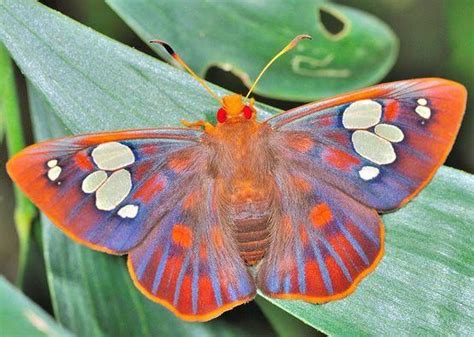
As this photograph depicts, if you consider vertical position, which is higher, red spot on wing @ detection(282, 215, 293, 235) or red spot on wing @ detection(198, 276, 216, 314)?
red spot on wing @ detection(282, 215, 293, 235)

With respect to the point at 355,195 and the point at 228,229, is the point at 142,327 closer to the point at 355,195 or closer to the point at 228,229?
the point at 228,229

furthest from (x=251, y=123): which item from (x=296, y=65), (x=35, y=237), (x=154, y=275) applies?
(x=35, y=237)

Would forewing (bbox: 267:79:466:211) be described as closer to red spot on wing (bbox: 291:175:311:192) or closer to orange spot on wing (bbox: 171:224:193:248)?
red spot on wing (bbox: 291:175:311:192)

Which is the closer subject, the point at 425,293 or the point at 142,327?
the point at 425,293

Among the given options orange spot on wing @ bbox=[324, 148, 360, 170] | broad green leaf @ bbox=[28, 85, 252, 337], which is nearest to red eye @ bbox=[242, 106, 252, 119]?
orange spot on wing @ bbox=[324, 148, 360, 170]

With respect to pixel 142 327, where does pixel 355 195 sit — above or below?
above

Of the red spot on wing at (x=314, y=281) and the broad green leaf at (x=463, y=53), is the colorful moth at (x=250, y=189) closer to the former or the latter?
the red spot on wing at (x=314, y=281)

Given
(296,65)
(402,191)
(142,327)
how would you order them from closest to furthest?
(402,191), (142,327), (296,65)

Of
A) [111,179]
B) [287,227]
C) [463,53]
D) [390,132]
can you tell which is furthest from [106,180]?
[463,53]
